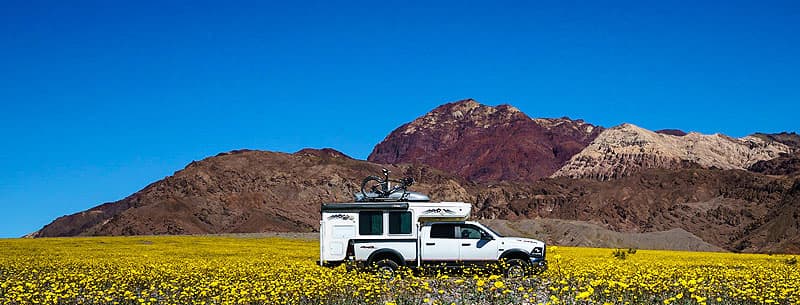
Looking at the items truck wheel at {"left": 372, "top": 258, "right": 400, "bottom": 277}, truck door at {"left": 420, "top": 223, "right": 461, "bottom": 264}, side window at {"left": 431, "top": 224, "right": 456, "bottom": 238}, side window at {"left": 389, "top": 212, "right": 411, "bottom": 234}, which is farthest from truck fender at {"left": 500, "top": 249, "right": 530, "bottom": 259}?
truck wheel at {"left": 372, "top": 258, "right": 400, "bottom": 277}

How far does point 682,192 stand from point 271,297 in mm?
121119

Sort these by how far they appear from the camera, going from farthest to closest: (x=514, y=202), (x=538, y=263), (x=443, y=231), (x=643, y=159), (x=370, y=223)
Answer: (x=643, y=159) → (x=514, y=202) → (x=370, y=223) → (x=443, y=231) → (x=538, y=263)

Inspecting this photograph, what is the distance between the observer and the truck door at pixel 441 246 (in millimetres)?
22906

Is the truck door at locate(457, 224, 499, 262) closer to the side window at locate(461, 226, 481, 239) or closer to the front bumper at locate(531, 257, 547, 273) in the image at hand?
the side window at locate(461, 226, 481, 239)

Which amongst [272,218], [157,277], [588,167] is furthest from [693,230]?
[157,277]

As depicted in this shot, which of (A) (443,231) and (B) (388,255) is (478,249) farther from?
(B) (388,255)

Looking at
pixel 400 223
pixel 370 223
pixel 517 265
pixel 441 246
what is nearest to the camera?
pixel 517 265

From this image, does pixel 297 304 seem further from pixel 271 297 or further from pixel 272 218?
pixel 272 218

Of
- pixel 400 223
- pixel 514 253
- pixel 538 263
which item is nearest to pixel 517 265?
pixel 514 253

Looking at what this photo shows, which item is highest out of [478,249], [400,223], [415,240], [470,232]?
[400,223]

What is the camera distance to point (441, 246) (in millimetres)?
22953

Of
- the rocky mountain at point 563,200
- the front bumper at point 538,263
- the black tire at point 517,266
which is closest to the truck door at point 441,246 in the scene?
the black tire at point 517,266

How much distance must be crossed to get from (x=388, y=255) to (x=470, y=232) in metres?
2.55

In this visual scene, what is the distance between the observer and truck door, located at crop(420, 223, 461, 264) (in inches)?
902
